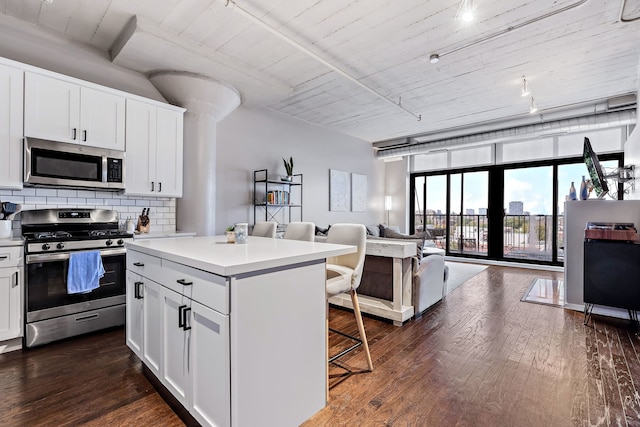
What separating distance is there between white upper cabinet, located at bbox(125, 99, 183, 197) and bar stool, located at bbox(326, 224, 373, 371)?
90.4 inches

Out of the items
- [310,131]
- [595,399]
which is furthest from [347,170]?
[595,399]

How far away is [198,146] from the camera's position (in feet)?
12.9

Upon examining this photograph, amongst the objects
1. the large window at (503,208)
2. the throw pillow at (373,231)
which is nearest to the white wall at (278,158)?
the throw pillow at (373,231)

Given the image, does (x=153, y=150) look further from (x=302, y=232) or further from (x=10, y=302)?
(x=302, y=232)

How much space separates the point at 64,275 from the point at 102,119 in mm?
1549

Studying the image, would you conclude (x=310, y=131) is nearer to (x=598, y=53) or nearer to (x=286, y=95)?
(x=286, y=95)

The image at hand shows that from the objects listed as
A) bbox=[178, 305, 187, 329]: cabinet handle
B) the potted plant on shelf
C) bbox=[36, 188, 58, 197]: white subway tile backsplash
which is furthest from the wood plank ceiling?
bbox=[178, 305, 187, 329]: cabinet handle

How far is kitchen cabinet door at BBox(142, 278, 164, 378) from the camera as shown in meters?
1.85

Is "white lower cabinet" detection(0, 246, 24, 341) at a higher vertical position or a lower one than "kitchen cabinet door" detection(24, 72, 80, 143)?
lower

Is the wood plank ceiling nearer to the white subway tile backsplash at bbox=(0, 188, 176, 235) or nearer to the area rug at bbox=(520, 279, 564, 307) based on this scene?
the white subway tile backsplash at bbox=(0, 188, 176, 235)

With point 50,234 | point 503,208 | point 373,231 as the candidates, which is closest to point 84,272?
point 50,234

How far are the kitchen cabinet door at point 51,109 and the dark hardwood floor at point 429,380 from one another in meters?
1.90

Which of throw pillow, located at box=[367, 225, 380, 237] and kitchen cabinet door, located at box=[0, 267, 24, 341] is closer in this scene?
kitchen cabinet door, located at box=[0, 267, 24, 341]

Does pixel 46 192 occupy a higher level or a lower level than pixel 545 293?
higher
